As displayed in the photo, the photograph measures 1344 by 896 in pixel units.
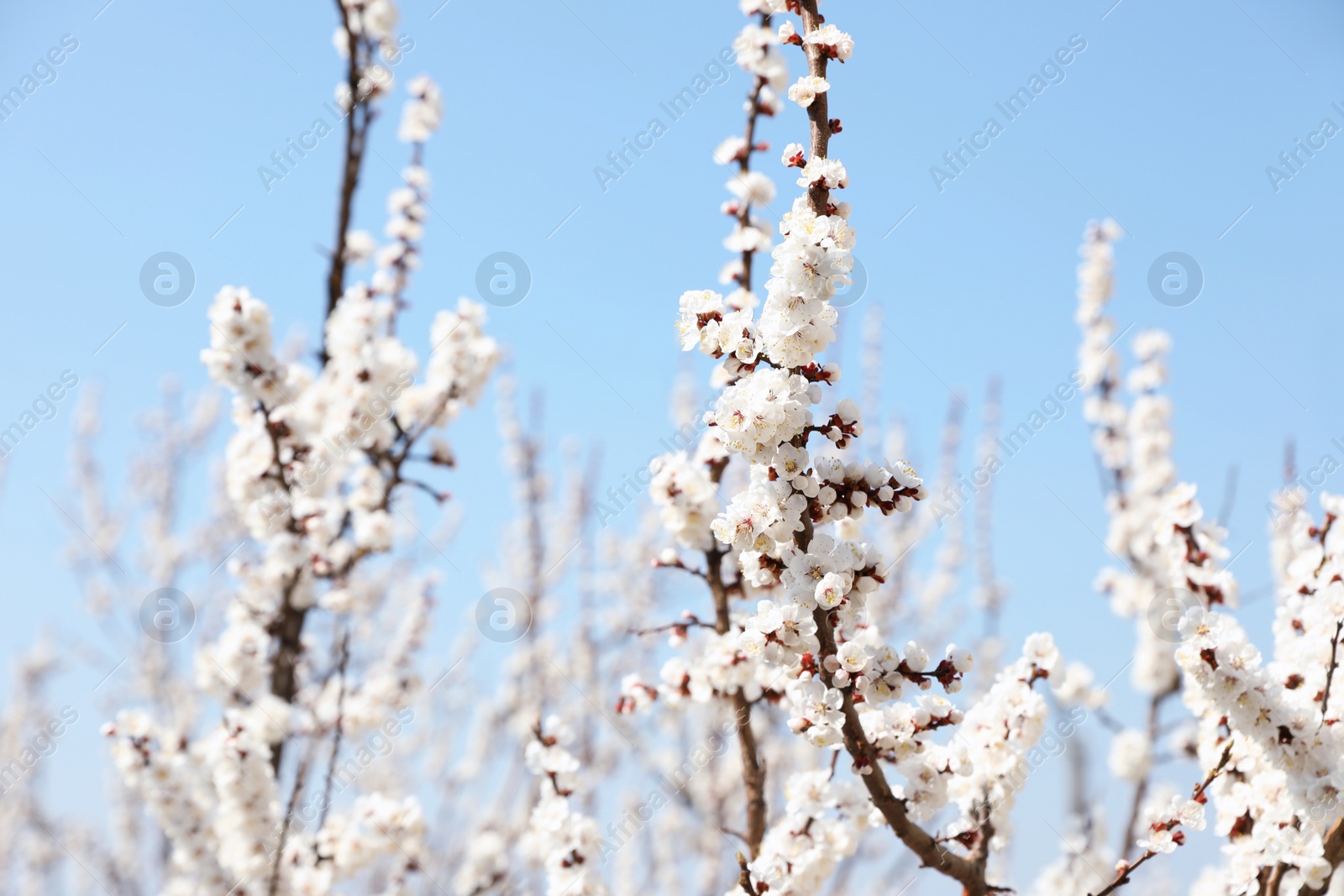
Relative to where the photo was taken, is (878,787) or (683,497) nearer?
(878,787)

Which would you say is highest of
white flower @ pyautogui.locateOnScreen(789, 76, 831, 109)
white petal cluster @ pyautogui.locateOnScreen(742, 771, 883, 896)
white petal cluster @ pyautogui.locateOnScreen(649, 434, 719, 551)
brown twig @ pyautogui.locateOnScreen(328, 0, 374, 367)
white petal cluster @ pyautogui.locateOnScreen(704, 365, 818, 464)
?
brown twig @ pyautogui.locateOnScreen(328, 0, 374, 367)

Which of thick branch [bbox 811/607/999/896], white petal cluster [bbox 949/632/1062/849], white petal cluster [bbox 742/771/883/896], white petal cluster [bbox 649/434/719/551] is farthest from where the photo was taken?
white petal cluster [bbox 649/434/719/551]

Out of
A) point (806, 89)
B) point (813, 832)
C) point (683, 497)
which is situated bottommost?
point (813, 832)

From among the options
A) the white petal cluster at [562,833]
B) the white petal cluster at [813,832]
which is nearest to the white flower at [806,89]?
the white petal cluster at [813,832]

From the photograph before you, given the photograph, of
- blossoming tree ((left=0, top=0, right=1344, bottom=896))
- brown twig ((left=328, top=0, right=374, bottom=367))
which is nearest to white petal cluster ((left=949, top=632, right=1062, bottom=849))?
blossoming tree ((left=0, top=0, right=1344, bottom=896))

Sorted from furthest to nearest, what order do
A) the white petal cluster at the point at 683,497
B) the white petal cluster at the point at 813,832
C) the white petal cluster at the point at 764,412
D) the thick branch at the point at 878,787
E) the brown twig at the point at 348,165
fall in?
the brown twig at the point at 348,165, the white petal cluster at the point at 683,497, the white petal cluster at the point at 813,832, the thick branch at the point at 878,787, the white petal cluster at the point at 764,412

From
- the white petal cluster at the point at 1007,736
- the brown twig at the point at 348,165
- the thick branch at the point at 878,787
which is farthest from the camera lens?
the brown twig at the point at 348,165

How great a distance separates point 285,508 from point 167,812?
1434 mm

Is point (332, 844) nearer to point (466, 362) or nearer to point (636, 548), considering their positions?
point (466, 362)

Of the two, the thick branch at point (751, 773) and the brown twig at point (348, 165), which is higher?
the brown twig at point (348, 165)

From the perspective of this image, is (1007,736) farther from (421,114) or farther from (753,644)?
(421,114)

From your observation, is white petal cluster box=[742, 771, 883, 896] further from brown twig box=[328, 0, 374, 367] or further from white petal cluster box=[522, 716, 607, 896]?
brown twig box=[328, 0, 374, 367]

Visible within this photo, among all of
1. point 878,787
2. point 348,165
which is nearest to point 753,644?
point 878,787

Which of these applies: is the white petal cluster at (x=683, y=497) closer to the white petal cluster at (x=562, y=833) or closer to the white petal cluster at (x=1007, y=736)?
the white petal cluster at (x=562, y=833)
